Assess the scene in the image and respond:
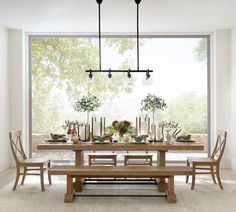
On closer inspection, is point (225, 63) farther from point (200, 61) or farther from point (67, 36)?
point (67, 36)

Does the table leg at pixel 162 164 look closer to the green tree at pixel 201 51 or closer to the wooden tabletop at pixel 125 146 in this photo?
the wooden tabletop at pixel 125 146

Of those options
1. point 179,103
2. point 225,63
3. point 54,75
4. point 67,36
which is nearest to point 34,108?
point 54,75

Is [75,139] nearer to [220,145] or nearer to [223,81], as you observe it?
[220,145]

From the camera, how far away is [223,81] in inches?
345

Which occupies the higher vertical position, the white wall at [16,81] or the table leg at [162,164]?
the white wall at [16,81]

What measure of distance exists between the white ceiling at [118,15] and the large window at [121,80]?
44 centimetres

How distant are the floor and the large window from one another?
1.96 metres

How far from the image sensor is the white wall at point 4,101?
27.4 ft

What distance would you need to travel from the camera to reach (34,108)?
29.9 ft

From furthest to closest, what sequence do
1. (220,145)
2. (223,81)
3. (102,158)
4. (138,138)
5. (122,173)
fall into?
1. (223,81)
2. (102,158)
3. (220,145)
4. (138,138)
5. (122,173)

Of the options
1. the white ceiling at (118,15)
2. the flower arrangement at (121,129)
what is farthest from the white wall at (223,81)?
the flower arrangement at (121,129)

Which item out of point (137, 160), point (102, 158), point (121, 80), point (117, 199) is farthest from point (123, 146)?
point (121, 80)

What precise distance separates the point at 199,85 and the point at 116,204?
4.00m

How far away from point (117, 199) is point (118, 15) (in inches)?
115
